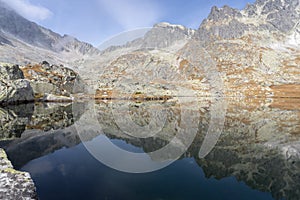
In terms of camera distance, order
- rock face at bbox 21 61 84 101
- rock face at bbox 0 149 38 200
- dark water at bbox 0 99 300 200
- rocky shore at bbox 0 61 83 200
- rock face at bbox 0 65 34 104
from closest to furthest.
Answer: rock face at bbox 0 149 38 200
rocky shore at bbox 0 61 83 200
dark water at bbox 0 99 300 200
rock face at bbox 0 65 34 104
rock face at bbox 21 61 84 101

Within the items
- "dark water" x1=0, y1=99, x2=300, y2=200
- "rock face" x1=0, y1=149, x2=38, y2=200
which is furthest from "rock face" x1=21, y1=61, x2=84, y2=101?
"rock face" x1=0, y1=149, x2=38, y2=200

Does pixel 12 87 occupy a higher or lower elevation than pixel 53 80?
lower

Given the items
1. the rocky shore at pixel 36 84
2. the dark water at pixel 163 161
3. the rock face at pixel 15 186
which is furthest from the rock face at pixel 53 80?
the rock face at pixel 15 186

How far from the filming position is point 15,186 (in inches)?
447

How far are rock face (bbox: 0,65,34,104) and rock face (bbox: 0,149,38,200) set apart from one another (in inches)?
2693

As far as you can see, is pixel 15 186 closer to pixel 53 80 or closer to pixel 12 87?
pixel 12 87

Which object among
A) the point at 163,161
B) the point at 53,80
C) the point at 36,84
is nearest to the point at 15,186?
the point at 163,161

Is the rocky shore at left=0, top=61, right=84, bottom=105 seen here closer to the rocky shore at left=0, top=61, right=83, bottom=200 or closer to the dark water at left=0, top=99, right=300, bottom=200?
the rocky shore at left=0, top=61, right=83, bottom=200

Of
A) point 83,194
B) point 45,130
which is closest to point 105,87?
point 45,130

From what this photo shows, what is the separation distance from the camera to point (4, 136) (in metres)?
28.0

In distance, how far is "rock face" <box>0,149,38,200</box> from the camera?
10558 mm

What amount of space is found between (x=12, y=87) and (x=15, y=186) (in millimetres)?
75258

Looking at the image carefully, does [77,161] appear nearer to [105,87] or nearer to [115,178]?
[115,178]

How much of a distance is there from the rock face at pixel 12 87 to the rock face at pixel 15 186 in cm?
6841
